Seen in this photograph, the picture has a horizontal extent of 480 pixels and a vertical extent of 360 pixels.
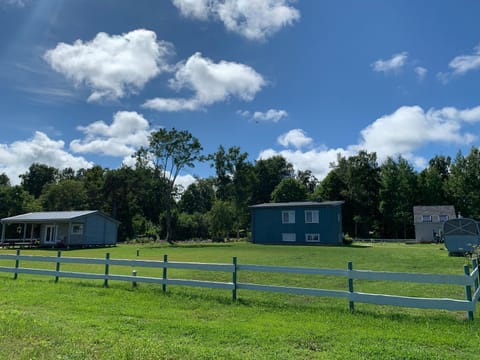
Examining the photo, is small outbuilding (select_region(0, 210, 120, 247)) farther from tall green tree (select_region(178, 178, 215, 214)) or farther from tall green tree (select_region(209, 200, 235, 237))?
tall green tree (select_region(178, 178, 215, 214))

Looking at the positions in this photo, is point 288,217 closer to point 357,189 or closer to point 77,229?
point 77,229

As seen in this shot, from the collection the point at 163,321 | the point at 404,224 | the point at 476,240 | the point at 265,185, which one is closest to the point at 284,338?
the point at 163,321

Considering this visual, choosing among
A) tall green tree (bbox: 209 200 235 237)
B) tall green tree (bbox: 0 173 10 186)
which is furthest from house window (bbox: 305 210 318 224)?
tall green tree (bbox: 0 173 10 186)

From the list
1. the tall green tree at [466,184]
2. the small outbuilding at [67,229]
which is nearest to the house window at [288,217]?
the small outbuilding at [67,229]

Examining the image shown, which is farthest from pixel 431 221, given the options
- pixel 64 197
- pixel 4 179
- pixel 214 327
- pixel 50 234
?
pixel 4 179

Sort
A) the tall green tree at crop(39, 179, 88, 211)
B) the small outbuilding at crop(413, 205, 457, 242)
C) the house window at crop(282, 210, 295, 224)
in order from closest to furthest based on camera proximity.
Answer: the house window at crop(282, 210, 295, 224) < the small outbuilding at crop(413, 205, 457, 242) < the tall green tree at crop(39, 179, 88, 211)

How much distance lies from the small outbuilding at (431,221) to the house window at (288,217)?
21.8m

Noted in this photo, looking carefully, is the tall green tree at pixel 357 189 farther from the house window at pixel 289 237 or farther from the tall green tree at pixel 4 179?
the tall green tree at pixel 4 179

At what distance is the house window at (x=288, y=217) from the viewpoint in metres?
38.8

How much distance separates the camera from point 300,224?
126 ft

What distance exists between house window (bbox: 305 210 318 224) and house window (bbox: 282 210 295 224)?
1516 mm

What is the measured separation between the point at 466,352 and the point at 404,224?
197 ft

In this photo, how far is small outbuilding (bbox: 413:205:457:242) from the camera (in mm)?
48625

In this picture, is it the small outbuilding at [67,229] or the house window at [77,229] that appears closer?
the small outbuilding at [67,229]
